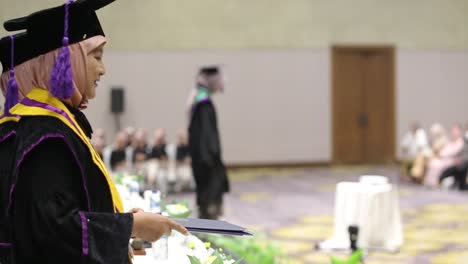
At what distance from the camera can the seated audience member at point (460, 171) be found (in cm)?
1259

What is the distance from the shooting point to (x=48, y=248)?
6.08ft

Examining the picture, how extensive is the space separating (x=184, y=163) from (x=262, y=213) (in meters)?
2.80

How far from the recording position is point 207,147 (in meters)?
7.53

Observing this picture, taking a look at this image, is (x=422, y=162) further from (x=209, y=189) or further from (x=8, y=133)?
(x=8, y=133)

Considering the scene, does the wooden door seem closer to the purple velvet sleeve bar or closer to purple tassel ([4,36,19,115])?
purple tassel ([4,36,19,115])

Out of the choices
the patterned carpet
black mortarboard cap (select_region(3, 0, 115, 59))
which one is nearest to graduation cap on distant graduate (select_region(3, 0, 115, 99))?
black mortarboard cap (select_region(3, 0, 115, 59))

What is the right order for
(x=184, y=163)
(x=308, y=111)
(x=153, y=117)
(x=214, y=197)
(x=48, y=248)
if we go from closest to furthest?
(x=48, y=248)
(x=214, y=197)
(x=184, y=163)
(x=153, y=117)
(x=308, y=111)

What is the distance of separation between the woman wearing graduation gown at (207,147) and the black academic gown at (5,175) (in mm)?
5460

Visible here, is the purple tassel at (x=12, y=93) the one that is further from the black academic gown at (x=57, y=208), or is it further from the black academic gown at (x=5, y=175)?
the black academic gown at (x=57, y=208)

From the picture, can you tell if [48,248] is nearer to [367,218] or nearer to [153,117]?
[367,218]

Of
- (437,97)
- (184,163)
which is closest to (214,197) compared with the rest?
(184,163)

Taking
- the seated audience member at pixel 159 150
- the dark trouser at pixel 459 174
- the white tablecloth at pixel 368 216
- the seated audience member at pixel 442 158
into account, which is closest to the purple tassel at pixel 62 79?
the white tablecloth at pixel 368 216

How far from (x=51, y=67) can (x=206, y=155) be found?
5.54 metres

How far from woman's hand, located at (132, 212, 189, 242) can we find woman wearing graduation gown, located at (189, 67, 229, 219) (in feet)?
17.9
